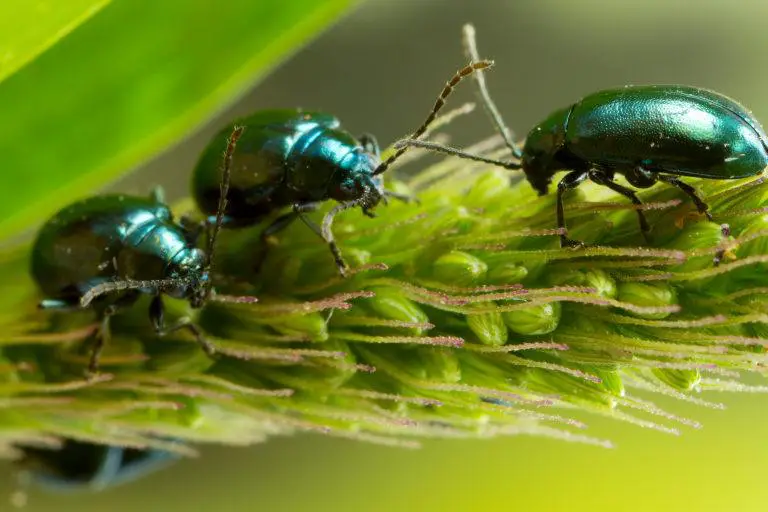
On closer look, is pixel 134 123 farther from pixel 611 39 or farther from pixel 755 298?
pixel 611 39

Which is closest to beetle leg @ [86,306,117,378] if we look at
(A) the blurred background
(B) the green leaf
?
(B) the green leaf

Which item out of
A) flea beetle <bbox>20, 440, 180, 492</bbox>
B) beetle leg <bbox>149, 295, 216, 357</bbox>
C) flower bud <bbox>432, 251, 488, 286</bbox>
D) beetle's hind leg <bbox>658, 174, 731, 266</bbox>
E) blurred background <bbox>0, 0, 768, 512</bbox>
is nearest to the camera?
beetle's hind leg <bbox>658, 174, 731, 266</bbox>

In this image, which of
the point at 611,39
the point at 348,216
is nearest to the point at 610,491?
the point at 611,39

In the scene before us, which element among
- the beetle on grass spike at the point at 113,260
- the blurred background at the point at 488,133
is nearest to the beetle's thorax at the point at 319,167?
the beetle on grass spike at the point at 113,260

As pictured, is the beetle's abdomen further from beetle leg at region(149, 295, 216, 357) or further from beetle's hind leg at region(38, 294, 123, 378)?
beetle's hind leg at region(38, 294, 123, 378)

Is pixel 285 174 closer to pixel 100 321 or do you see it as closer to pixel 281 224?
Answer: pixel 281 224
